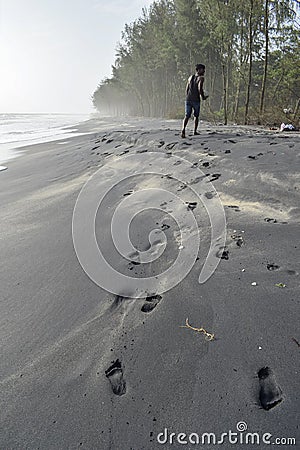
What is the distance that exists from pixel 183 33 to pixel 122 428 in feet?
80.2

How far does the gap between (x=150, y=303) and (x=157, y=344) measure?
347mm

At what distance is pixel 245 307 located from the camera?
65.4 inches

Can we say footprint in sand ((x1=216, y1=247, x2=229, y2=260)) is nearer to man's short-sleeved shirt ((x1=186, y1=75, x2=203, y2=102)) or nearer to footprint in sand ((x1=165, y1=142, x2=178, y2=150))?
footprint in sand ((x1=165, y1=142, x2=178, y2=150))

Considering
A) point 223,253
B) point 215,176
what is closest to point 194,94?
point 215,176

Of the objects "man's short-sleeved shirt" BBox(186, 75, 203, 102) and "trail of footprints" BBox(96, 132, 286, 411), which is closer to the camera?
"trail of footprints" BBox(96, 132, 286, 411)

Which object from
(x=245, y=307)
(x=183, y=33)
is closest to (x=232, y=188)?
(x=245, y=307)

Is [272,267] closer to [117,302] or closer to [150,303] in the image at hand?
[150,303]

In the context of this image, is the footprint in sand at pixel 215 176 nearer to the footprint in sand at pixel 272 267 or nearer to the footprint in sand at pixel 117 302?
the footprint in sand at pixel 272 267

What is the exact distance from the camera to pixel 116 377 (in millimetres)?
1419

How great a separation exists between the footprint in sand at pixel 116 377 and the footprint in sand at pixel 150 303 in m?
0.39

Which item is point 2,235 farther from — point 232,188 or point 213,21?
point 213,21

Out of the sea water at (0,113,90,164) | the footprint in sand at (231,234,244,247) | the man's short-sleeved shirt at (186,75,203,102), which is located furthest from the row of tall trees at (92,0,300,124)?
the footprint in sand at (231,234,244,247)

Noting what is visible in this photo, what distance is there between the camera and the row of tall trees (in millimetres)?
12125

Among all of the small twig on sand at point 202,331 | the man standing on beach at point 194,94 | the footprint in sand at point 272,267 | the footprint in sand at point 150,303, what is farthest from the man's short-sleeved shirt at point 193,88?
the small twig on sand at point 202,331
